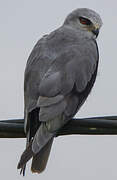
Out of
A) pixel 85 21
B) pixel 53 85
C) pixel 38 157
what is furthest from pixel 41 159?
pixel 85 21

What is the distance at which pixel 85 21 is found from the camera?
8.07 m

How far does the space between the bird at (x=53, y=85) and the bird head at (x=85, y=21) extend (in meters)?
0.19

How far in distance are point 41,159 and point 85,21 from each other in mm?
2959

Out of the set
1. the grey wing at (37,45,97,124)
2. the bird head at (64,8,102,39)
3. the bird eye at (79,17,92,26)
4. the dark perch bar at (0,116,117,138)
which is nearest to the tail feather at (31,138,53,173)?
the grey wing at (37,45,97,124)

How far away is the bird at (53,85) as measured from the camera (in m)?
5.68

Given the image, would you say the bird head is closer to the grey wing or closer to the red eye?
the red eye

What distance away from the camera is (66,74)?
6.31 meters

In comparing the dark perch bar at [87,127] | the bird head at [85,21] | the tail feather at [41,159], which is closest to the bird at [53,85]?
the tail feather at [41,159]

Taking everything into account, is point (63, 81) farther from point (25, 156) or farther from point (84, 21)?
point (84, 21)

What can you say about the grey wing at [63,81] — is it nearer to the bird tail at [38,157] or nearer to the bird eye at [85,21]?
the bird tail at [38,157]

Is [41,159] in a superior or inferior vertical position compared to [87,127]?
inferior

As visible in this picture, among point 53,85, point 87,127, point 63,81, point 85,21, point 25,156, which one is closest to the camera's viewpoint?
point 87,127

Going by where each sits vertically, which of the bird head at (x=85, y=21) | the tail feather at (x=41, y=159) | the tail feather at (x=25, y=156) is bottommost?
the tail feather at (x=41, y=159)

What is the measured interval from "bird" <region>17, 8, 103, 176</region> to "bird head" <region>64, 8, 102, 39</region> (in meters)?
0.19
